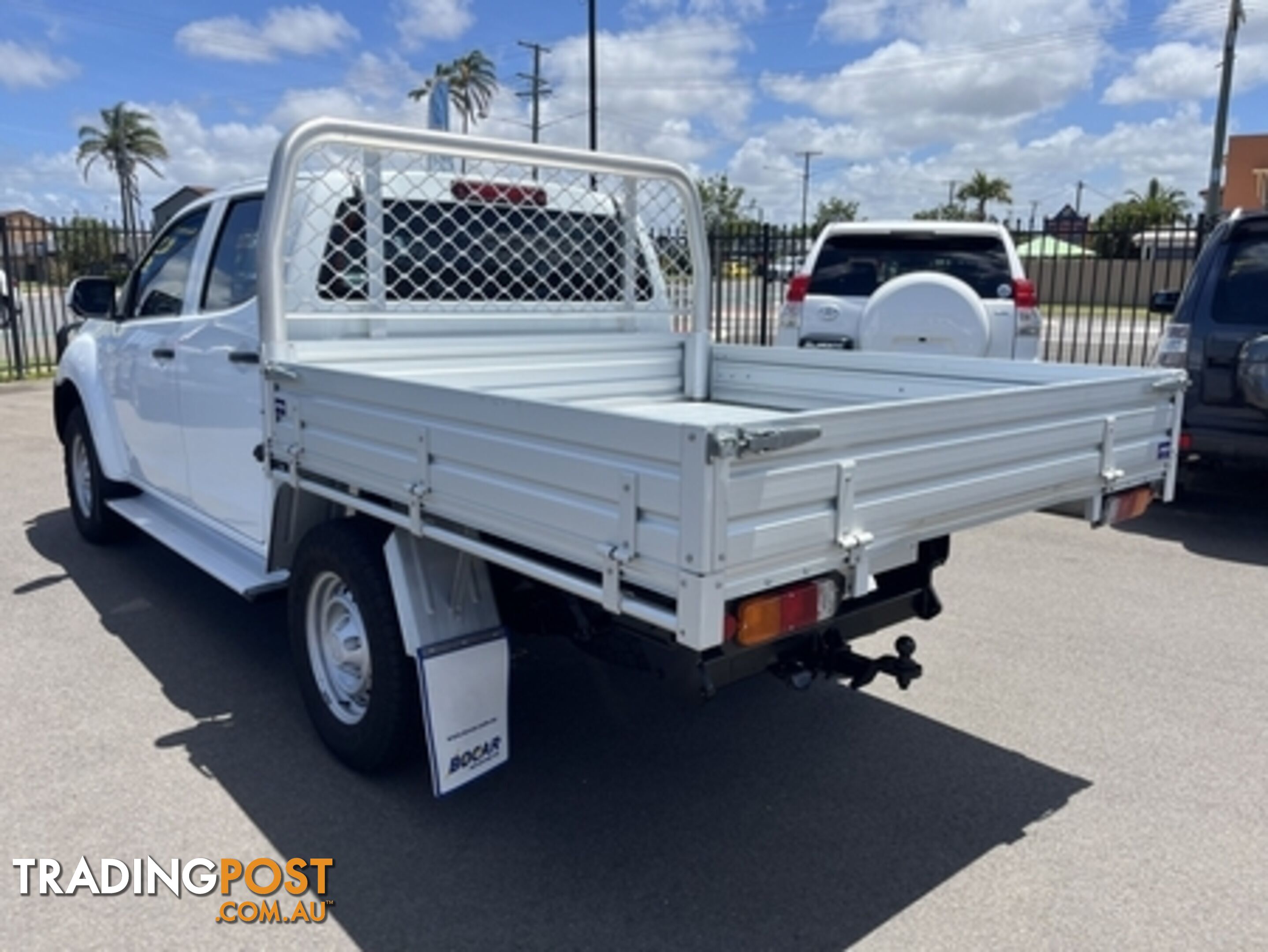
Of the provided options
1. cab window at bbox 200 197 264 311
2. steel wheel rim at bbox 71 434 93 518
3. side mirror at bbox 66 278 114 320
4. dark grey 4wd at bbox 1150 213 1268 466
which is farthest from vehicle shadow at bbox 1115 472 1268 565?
steel wheel rim at bbox 71 434 93 518

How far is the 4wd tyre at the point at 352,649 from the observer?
329 cm

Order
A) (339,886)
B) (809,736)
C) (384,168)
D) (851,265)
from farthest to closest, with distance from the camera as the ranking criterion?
(851,265) → (384,168) → (809,736) → (339,886)

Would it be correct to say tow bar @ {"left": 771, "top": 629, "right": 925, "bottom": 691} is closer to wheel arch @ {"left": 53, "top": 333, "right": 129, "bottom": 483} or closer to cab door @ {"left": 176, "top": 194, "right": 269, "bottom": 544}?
cab door @ {"left": 176, "top": 194, "right": 269, "bottom": 544}

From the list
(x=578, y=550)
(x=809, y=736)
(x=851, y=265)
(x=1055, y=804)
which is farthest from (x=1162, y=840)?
(x=851, y=265)

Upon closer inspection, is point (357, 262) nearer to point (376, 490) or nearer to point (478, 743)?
point (376, 490)

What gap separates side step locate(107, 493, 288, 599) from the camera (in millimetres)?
4102

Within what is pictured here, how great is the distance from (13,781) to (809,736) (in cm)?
278

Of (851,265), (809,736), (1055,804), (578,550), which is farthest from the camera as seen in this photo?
(851,265)

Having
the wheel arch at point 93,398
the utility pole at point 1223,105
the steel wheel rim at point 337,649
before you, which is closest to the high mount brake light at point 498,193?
the steel wheel rim at point 337,649

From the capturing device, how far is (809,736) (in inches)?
154

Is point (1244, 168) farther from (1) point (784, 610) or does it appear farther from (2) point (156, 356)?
(1) point (784, 610)

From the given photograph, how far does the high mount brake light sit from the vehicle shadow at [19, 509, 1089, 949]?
1985 mm

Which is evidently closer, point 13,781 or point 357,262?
point 13,781

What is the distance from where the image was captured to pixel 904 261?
8.65m
